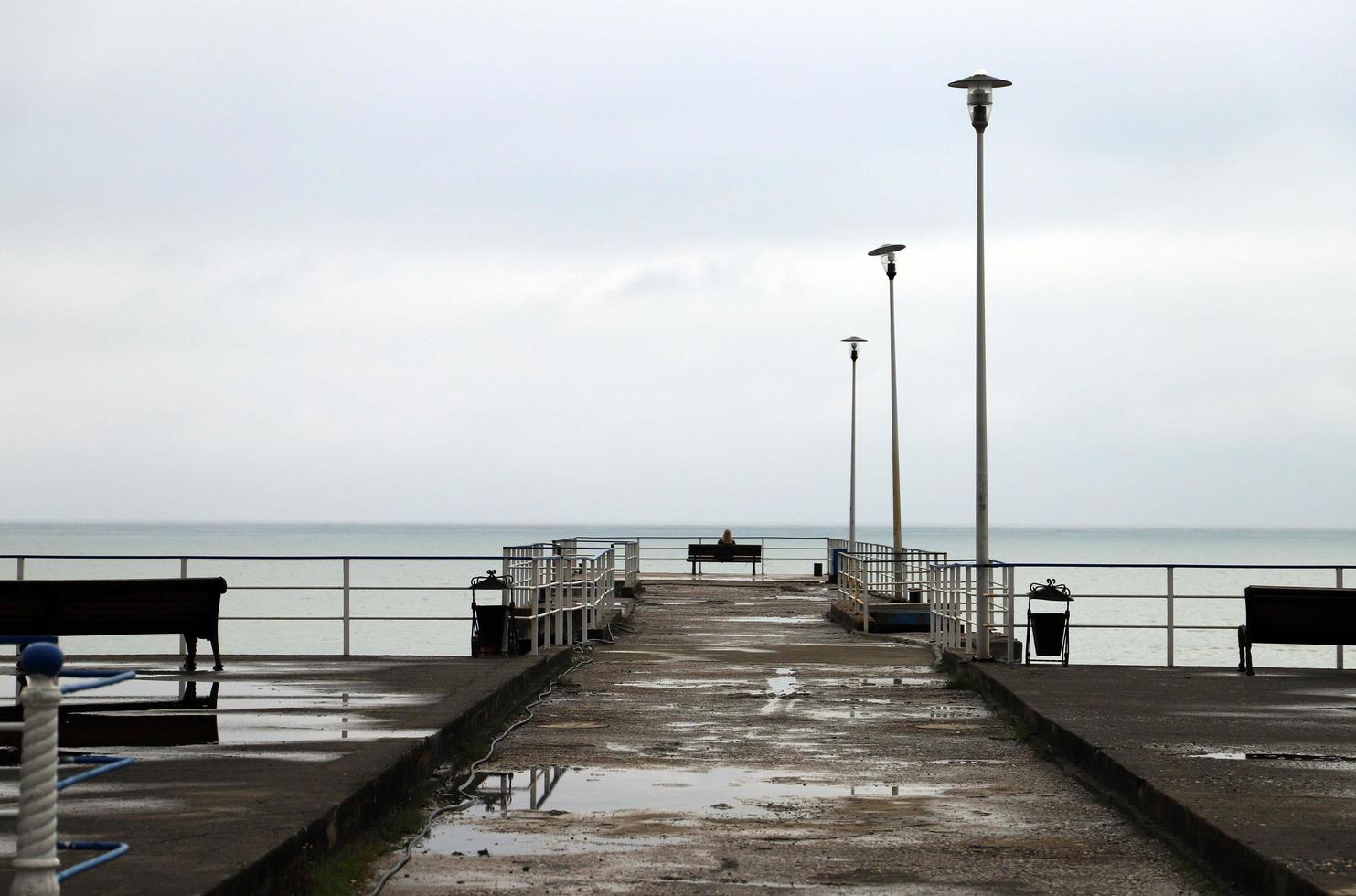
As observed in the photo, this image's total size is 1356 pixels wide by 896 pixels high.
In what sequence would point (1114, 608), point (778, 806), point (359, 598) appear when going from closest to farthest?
point (778, 806) → point (359, 598) → point (1114, 608)

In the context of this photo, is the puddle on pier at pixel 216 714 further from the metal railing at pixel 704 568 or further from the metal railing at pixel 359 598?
the metal railing at pixel 704 568

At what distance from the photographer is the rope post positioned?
584cm

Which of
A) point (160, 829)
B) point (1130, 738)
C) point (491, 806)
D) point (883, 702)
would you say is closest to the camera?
point (160, 829)

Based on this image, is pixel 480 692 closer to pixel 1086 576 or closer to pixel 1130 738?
pixel 1130 738

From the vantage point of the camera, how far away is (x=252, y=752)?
10.7 metres

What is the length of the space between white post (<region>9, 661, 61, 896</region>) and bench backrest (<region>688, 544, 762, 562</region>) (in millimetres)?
44523

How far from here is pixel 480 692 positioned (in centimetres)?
1404

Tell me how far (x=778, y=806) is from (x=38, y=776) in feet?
15.9

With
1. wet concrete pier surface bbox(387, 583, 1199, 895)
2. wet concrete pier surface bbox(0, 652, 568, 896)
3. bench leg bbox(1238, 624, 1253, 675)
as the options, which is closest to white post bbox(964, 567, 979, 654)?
wet concrete pier surface bbox(387, 583, 1199, 895)

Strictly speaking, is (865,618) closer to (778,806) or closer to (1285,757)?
(1285,757)

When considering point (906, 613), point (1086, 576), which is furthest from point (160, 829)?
point (1086, 576)

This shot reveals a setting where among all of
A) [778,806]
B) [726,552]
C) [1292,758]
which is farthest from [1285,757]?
[726,552]

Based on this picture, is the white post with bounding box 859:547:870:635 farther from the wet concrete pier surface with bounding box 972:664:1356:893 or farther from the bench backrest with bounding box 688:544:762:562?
the bench backrest with bounding box 688:544:762:562

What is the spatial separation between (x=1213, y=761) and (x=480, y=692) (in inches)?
240
